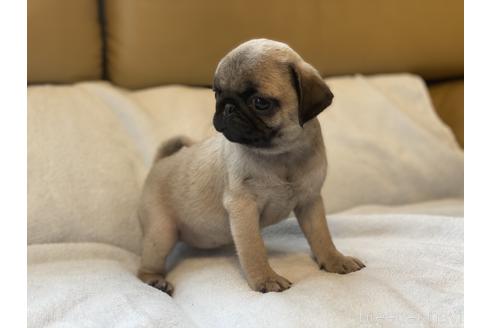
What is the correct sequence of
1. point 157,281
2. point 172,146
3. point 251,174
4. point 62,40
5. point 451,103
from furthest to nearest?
point 451,103 → point 62,40 → point 172,146 → point 157,281 → point 251,174

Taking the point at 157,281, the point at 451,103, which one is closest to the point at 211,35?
the point at 157,281

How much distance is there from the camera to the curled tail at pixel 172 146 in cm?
163

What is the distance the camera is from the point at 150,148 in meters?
1.84

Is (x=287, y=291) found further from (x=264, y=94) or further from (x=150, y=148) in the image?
(x=150, y=148)

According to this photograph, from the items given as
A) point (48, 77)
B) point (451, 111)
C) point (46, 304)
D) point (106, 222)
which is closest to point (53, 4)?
point (48, 77)

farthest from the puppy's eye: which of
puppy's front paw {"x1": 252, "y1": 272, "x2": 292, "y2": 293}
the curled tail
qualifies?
the curled tail

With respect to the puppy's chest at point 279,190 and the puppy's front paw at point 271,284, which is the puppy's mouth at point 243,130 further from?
the puppy's front paw at point 271,284

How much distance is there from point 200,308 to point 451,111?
1534 millimetres

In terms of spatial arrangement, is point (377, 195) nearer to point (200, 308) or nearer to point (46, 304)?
point (200, 308)

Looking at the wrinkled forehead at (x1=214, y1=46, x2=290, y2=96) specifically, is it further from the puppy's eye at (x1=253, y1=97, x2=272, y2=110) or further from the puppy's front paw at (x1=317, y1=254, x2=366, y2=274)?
the puppy's front paw at (x1=317, y1=254, x2=366, y2=274)

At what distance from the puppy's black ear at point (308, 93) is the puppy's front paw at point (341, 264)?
0.36 metres

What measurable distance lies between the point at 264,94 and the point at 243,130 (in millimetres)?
91

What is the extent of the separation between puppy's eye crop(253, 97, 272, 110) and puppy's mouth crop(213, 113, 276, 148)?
37 mm
